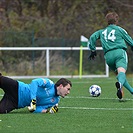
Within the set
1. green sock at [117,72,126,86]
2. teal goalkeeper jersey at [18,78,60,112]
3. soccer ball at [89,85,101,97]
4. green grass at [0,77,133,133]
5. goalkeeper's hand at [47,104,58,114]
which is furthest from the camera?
soccer ball at [89,85,101,97]

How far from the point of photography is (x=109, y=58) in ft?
44.1

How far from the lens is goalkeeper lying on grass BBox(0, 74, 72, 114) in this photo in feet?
34.7

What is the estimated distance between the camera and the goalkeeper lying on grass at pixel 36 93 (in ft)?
34.7

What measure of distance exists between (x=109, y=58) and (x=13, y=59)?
48.4 ft

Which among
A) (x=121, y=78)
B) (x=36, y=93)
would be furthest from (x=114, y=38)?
(x=36, y=93)

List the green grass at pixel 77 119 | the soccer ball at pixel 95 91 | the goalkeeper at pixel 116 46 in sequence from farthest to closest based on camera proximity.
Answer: the soccer ball at pixel 95 91, the goalkeeper at pixel 116 46, the green grass at pixel 77 119

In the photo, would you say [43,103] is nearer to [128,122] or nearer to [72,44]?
[128,122]

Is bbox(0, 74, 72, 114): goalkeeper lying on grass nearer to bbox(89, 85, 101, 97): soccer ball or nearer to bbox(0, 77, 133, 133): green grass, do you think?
bbox(0, 77, 133, 133): green grass

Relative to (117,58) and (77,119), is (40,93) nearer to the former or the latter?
(77,119)

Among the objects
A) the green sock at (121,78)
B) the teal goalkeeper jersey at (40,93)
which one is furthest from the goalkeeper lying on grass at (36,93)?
the green sock at (121,78)

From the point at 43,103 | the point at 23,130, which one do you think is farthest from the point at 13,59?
the point at 23,130

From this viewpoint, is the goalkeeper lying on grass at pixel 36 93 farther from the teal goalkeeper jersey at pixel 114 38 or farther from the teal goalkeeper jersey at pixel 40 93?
the teal goalkeeper jersey at pixel 114 38

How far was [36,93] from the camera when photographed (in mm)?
10570

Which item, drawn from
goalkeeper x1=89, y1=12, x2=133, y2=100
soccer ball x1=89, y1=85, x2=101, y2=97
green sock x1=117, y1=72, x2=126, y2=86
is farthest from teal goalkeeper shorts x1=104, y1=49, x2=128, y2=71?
soccer ball x1=89, y1=85, x2=101, y2=97
